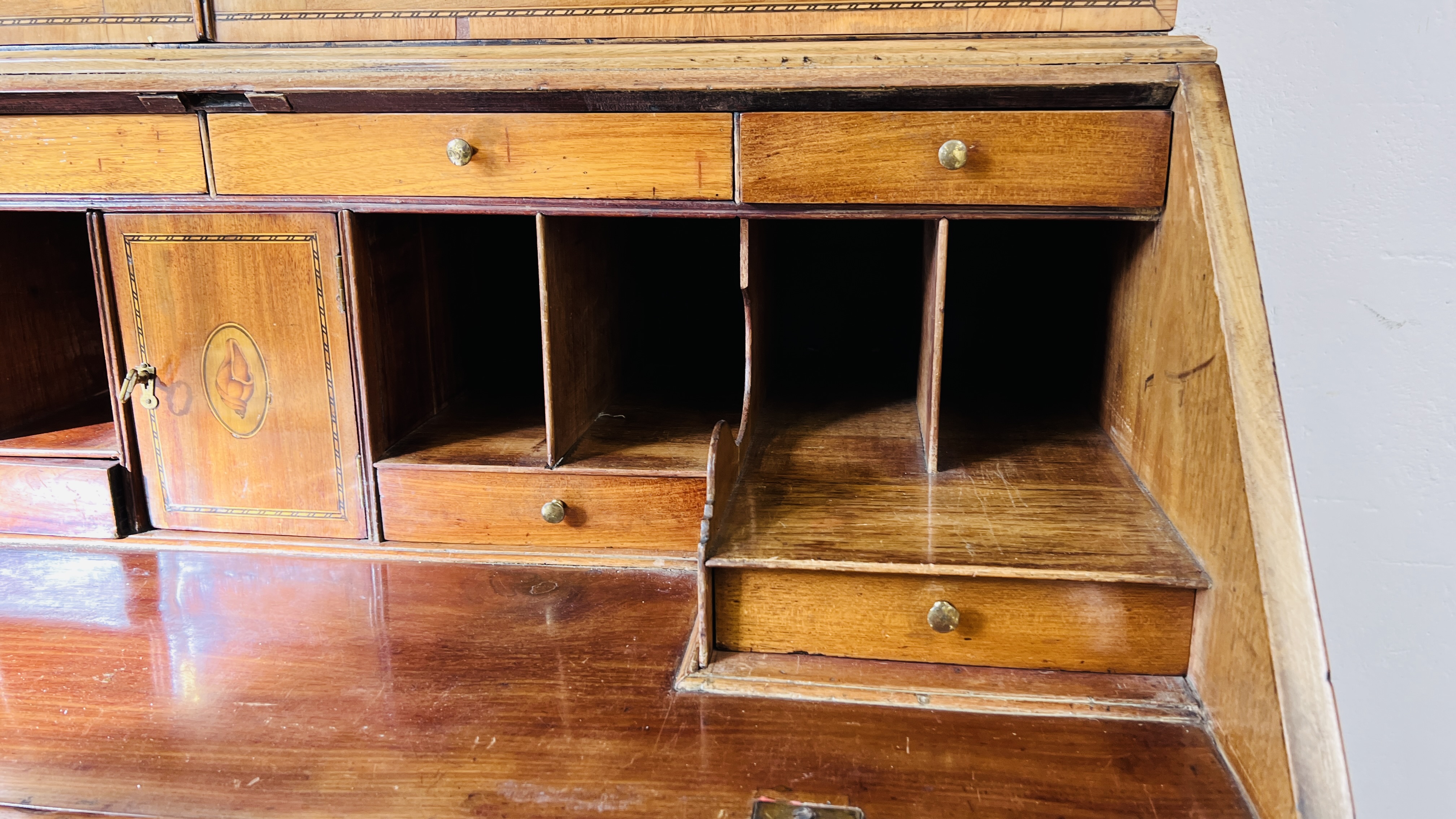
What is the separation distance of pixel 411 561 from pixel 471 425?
27cm

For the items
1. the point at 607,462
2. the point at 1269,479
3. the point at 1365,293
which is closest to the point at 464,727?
the point at 607,462

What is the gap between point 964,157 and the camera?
1.13 meters

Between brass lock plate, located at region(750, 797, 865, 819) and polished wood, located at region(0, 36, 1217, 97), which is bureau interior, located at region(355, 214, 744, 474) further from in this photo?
brass lock plate, located at region(750, 797, 865, 819)

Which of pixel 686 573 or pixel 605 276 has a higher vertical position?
pixel 605 276

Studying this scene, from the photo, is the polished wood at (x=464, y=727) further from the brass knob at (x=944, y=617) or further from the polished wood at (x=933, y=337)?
the polished wood at (x=933, y=337)

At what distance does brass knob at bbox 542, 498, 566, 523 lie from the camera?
1314 millimetres

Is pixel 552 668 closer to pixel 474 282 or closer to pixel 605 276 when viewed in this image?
pixel 605 276

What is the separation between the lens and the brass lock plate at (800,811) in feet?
2.71

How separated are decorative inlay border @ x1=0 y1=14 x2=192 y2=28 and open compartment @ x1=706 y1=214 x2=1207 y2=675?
0.84 meters

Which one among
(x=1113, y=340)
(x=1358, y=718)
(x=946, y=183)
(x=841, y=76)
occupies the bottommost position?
(x=1358, y=718)

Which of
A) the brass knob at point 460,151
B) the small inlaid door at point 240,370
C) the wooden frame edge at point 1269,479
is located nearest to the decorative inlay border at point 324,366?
the small inlaid door at point 240,370

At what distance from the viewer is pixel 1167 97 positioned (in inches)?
43.6

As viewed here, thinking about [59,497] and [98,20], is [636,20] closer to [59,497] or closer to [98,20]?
[98,20]

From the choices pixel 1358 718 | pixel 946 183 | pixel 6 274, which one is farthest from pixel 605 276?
pixel 1358 718
